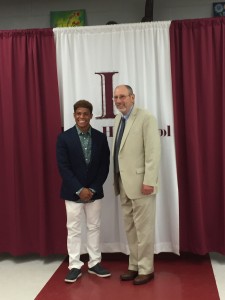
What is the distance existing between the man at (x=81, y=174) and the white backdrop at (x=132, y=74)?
382mm

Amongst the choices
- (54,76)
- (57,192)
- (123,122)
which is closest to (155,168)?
(123,122)

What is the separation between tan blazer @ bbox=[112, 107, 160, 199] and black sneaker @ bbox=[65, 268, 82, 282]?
838mm

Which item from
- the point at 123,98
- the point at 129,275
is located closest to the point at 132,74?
the point at 123,98

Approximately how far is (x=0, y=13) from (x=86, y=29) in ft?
4.15

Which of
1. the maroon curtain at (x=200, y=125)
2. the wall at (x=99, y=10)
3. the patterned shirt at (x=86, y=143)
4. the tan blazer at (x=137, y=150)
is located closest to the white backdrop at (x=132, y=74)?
the maroon curtain at (x=200, y=125)

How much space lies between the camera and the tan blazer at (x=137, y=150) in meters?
2.83

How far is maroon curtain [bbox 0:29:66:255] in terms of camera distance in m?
3.38

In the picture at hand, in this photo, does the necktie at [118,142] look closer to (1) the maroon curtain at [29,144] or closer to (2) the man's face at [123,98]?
(2) the man's face at [123,98]

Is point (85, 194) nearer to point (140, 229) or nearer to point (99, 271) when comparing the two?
point (140, 229)

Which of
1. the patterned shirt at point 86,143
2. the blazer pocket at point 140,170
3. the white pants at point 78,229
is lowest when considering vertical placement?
the white pants at point 78,229

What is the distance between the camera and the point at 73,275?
3.06 metres

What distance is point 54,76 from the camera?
3.37 m

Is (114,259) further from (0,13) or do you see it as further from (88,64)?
(0,13)

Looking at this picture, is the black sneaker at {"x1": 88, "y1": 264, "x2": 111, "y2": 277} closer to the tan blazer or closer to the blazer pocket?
the tan blazer
